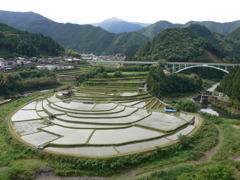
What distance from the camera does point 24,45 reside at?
7306cm

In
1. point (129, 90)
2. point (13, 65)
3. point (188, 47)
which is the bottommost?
point (129, 90)

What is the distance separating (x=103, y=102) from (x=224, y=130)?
18.4 m

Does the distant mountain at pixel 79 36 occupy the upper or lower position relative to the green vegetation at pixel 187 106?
upper

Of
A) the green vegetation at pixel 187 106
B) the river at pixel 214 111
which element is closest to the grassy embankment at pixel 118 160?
the green vegetation at pixel 187 106

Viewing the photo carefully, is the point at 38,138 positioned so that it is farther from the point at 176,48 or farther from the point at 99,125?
the point at 176,48

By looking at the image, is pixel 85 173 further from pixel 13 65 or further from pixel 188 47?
pixel 188 47

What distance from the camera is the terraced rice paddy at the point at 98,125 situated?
59.3ft

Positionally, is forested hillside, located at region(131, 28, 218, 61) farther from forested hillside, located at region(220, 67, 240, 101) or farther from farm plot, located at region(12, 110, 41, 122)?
farm plot, located at region(12, 110, 41, 122)

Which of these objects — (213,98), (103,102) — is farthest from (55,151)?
(213,98)

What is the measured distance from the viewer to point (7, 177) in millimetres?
14039

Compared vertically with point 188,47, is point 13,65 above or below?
below

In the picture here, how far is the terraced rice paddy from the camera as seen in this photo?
18.1m

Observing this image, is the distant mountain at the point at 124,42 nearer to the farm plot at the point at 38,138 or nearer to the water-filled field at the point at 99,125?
the water-filled field at the point at 99,125

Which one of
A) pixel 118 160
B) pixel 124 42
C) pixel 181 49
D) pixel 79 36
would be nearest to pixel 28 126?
pixel 118 160
